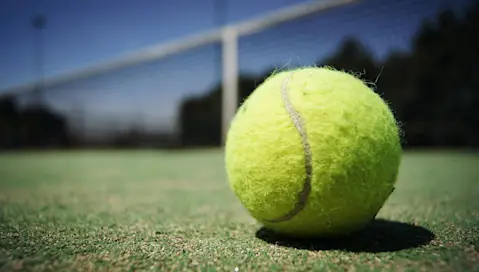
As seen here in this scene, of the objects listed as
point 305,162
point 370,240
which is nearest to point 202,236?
point 305,162

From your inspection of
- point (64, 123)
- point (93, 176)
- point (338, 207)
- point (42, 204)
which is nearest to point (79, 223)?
point (42, 204)

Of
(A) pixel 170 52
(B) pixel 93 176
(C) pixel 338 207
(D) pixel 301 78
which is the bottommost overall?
(B) pixel 93 176

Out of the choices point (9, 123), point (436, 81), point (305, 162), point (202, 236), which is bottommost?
point (202, 236)

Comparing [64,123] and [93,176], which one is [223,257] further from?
[64,123]

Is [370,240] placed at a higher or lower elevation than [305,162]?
lower

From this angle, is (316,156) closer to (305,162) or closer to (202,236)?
(305,162)

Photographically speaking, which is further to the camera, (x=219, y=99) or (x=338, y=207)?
(x=219, y=99)
